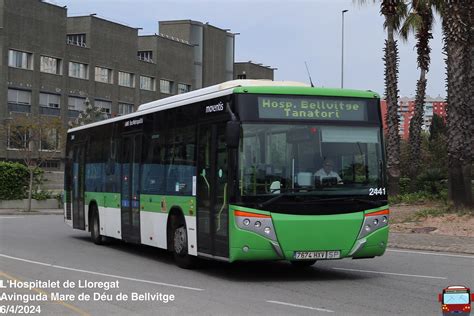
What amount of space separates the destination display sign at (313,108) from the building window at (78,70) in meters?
64.3

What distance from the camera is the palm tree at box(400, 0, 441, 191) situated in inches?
1264

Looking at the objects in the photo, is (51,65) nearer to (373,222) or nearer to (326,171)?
(326,171)

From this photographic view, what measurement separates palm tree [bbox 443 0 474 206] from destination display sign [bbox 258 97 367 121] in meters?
11.2

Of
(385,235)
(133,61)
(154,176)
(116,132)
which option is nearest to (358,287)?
(385,235)

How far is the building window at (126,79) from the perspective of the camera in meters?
80.9

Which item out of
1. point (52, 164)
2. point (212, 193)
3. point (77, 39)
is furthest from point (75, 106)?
point (212, 193)

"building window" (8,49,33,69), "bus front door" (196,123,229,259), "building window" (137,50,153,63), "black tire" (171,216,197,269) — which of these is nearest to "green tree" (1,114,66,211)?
"building window" (8,49,33,69)

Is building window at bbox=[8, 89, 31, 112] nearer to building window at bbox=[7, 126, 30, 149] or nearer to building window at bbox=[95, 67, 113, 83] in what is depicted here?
building window at bbox=[95, 67, 113, 83]

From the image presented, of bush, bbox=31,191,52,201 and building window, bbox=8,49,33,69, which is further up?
building window, bbox=8,49,33,69

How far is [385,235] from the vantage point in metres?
11.8

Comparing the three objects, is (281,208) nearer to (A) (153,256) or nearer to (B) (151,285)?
(B) (151,285)

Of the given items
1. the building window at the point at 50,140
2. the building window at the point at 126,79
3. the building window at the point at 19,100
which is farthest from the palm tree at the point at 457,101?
the building window at the point at 126,79

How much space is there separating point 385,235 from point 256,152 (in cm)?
267

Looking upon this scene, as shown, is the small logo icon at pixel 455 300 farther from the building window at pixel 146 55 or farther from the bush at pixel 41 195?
the building window at pixel 146 55
